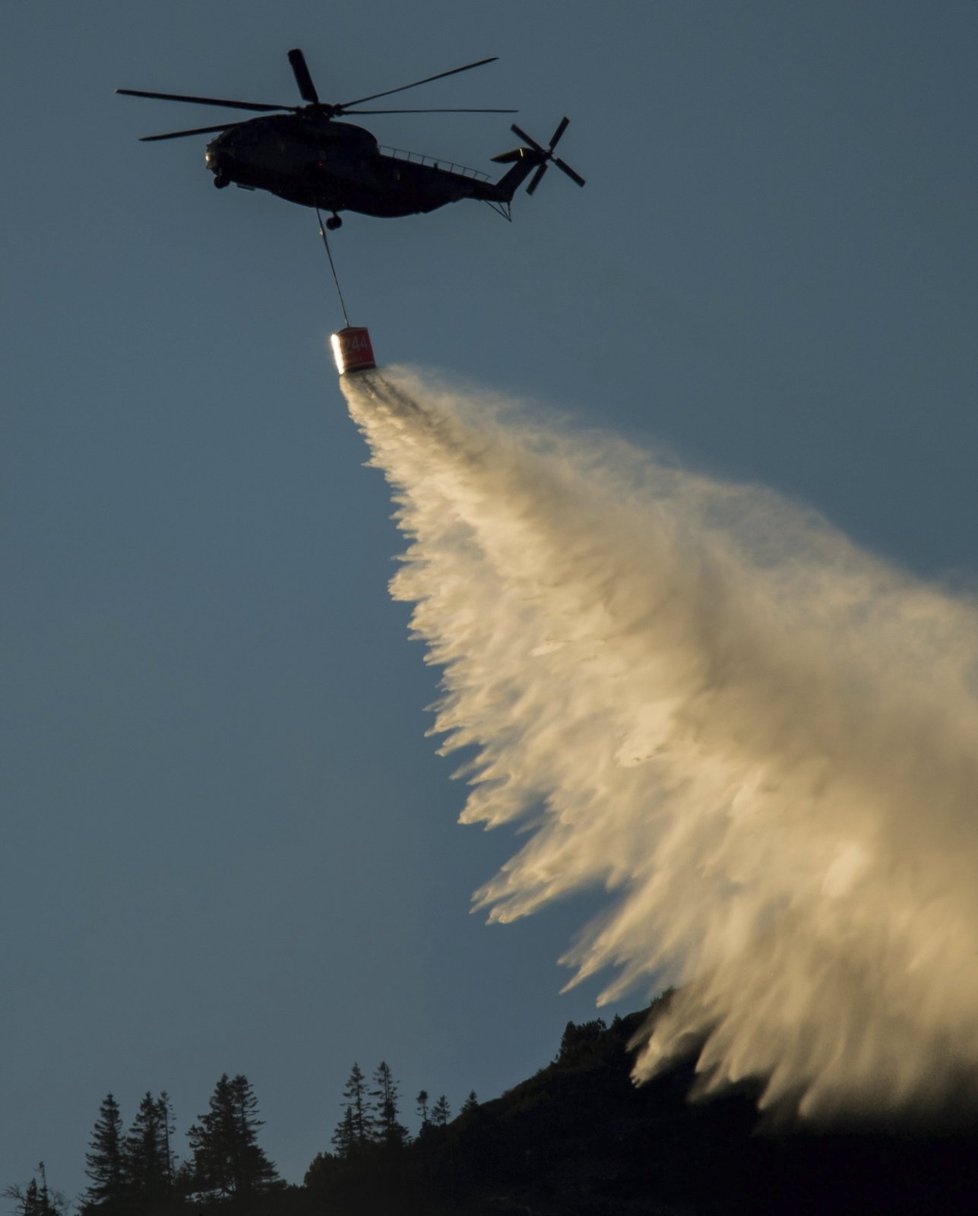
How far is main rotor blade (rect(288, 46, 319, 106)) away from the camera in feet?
210

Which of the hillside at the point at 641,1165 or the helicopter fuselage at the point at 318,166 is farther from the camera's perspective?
the hillside at the point at 641,1165

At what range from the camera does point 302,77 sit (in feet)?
213

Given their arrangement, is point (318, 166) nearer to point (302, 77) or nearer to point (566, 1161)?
point (302, 77)

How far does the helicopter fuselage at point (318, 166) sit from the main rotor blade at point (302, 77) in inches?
29.2

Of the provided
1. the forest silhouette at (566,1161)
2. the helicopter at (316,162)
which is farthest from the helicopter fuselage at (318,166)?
the forest silhouette at (566,1161)

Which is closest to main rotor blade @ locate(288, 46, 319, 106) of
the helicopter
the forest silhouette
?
the helicopter

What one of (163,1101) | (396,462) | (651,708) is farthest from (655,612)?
(163,1101)

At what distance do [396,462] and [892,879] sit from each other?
20569mm

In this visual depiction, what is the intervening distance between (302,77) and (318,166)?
2.96 m

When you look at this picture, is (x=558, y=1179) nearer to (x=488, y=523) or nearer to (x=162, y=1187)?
(x=162, y=1187)

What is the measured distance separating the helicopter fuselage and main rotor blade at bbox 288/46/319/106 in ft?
2.44

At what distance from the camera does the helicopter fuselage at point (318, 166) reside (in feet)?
209

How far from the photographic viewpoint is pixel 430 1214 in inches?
2852

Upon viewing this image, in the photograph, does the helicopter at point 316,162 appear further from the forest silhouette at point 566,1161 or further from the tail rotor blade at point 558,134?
the forest silhouette at point 566,1161
